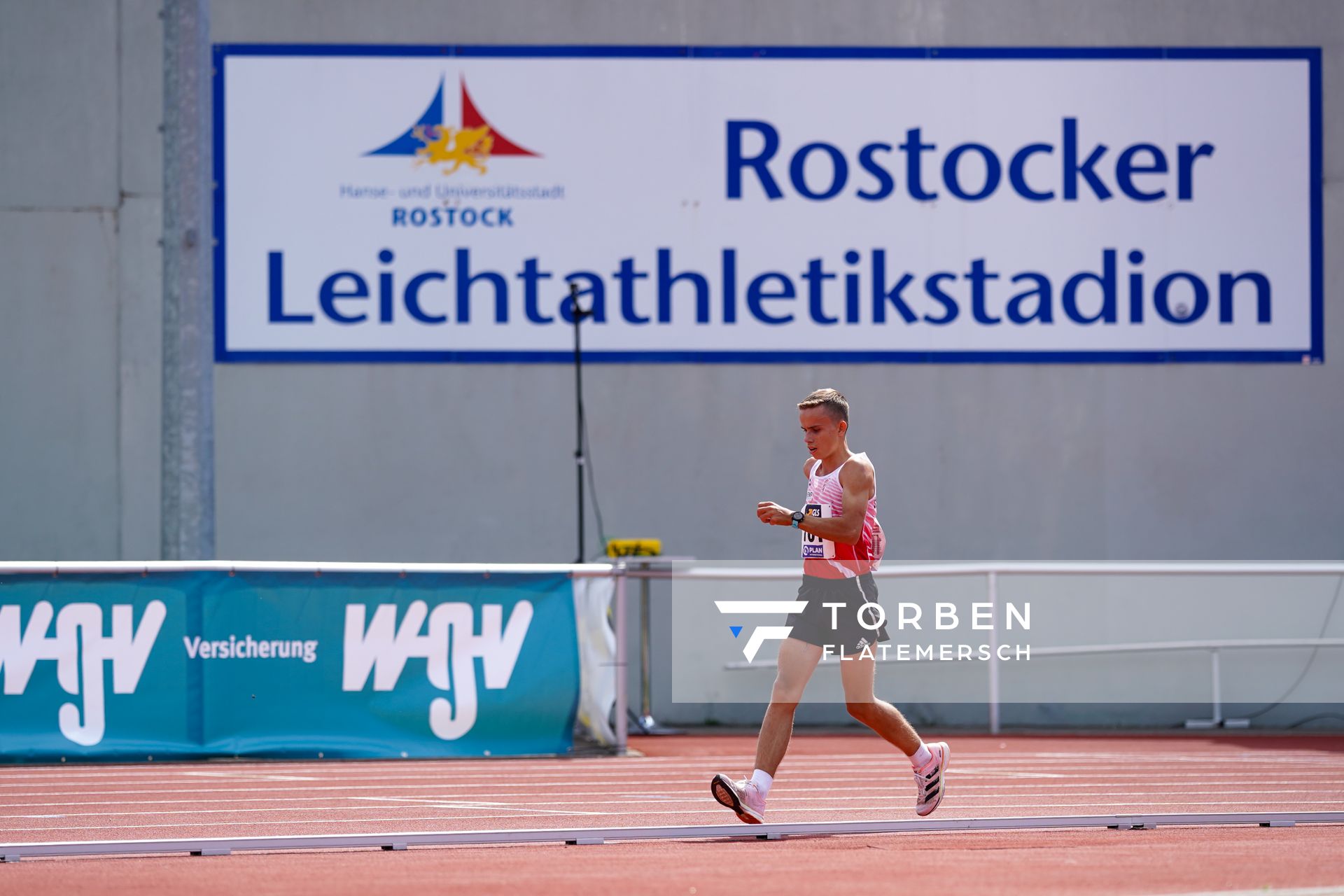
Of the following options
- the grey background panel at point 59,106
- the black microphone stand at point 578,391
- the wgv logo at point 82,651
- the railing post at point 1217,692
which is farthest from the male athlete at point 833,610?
the grey background panel at point 59,106

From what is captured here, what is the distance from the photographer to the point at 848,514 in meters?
7.97

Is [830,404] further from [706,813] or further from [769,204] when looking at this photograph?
[769,204]

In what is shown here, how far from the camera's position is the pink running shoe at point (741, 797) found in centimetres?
793

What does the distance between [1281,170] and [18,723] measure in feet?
41.8

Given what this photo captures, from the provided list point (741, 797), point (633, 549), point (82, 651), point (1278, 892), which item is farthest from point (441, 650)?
point (1278, 892)

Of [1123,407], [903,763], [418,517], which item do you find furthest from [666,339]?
[903,763]

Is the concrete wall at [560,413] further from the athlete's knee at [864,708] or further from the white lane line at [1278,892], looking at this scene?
the white lane line at [1278,892]

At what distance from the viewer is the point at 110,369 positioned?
16.4 metres

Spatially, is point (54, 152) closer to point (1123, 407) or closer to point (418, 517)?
point (418, 517)

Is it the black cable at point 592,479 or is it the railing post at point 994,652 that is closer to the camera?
the railing post at point 994,652

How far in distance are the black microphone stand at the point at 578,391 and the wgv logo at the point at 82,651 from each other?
4.54 meters

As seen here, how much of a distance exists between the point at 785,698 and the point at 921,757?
0.78 meters

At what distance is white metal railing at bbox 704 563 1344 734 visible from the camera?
1478 cm

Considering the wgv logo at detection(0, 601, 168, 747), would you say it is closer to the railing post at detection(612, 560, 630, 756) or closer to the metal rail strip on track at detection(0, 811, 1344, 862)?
the railing post at detection(612, 560, 630, 756)
